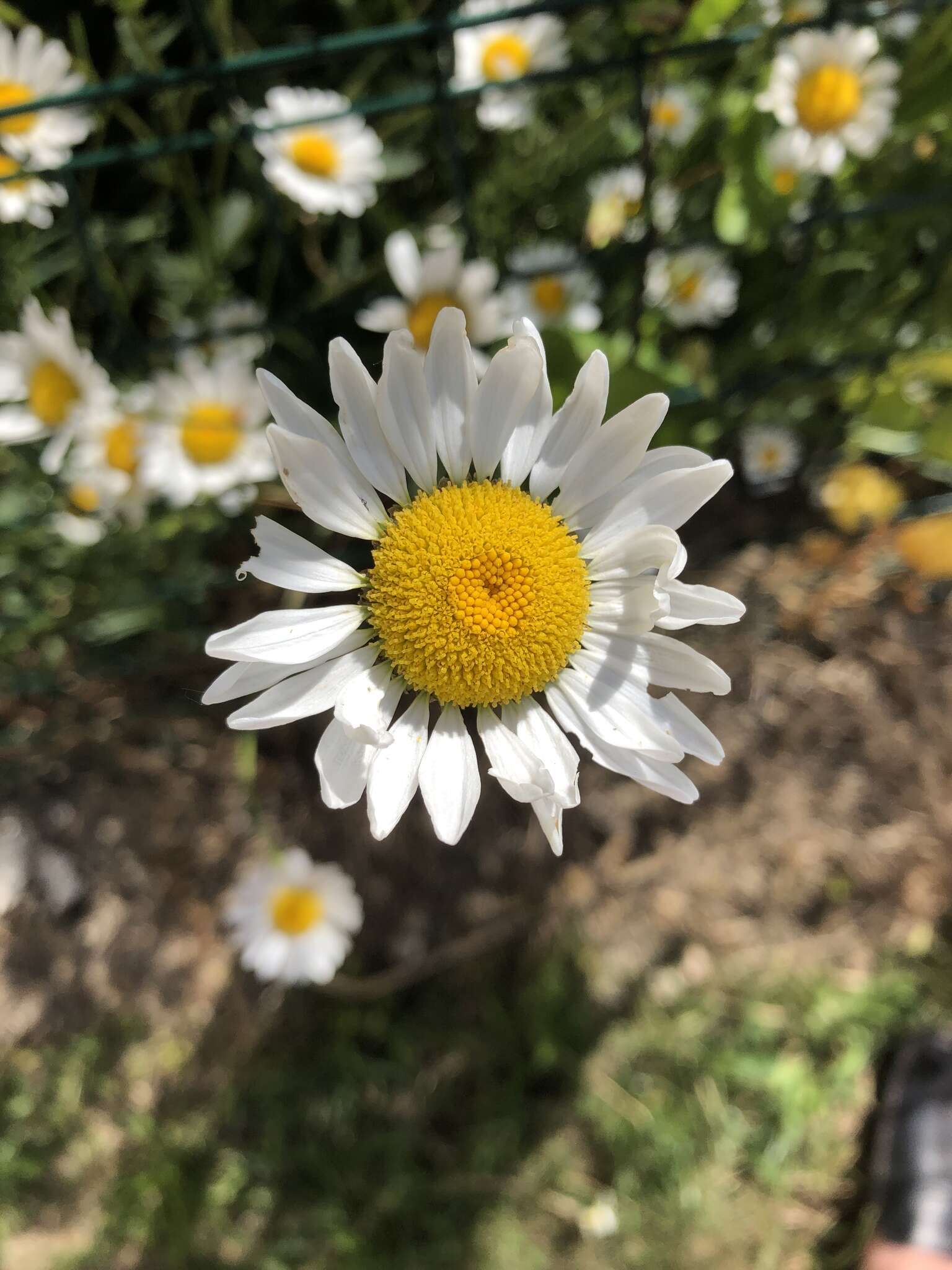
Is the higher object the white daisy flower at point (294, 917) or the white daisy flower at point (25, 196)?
the white daisy flower at point (25, 196)

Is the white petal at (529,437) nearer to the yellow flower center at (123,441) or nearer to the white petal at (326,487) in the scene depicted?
the white petal at (326,487)

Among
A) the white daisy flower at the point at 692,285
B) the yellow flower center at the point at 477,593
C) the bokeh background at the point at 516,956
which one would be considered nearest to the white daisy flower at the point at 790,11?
the white daisy flower at the point at 692,285

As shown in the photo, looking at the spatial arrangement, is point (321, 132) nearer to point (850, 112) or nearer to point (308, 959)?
point (850, 112)

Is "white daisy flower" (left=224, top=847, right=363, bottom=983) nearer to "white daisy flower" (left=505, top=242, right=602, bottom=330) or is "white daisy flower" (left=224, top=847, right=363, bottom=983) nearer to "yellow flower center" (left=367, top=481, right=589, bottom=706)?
"yellow flower center" (left=367, top=481, right=589, bottom=706)

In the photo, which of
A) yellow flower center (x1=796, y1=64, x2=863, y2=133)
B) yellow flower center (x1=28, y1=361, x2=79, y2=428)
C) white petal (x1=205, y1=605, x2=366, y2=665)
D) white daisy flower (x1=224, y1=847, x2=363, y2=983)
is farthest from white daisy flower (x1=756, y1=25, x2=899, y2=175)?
white daisy flower (x1=224, y1=847, x2=363, y2=983)

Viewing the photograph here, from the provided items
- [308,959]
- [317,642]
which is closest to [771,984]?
[308,959]

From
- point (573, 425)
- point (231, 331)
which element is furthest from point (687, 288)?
point (573, 425)

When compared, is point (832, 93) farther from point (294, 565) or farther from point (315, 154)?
point (294, 565)
